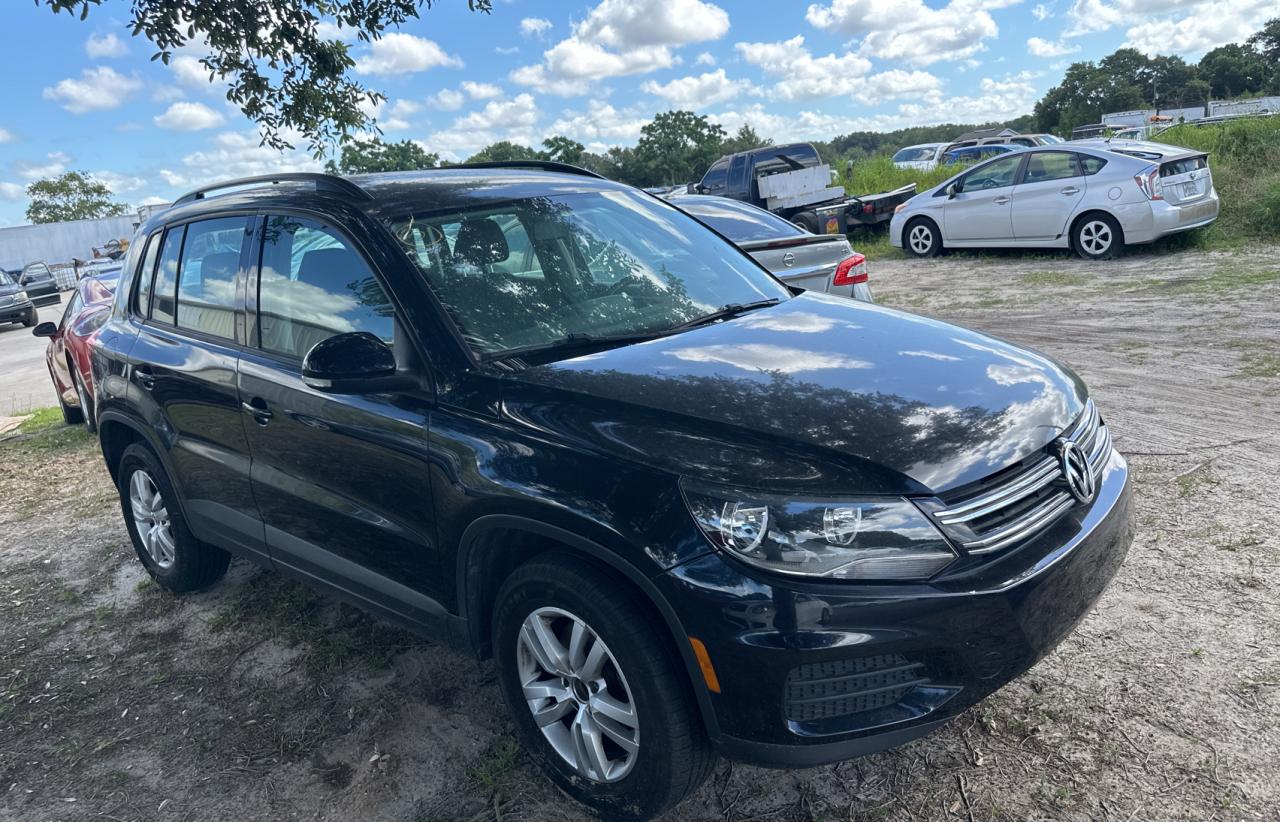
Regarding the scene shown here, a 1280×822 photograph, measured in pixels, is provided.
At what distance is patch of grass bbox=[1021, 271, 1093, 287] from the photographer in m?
11.2

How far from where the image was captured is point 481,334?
296cm

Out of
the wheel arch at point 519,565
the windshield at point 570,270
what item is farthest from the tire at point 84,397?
the wheel arch at point 519,565

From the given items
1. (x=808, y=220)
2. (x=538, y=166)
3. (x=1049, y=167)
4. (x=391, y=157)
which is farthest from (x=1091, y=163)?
(x=391, y=157)

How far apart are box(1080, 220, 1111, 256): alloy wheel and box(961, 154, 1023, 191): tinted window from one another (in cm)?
133

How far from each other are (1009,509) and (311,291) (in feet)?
8.13

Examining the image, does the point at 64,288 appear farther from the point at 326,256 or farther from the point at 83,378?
the point at 326,256

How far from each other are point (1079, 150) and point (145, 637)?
12.5 m

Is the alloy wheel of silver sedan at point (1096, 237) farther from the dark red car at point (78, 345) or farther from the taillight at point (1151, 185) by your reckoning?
the dark red car at point (78, 345)

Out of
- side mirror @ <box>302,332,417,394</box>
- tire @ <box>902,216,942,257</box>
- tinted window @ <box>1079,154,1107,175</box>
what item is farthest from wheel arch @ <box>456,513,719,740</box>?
tire @ <box>902,216,942,257</box>

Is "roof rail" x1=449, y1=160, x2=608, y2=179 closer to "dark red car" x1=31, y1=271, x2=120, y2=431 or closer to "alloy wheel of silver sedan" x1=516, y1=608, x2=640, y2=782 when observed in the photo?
"alloy wheel of silver sedan" x1=516, y1=608, x2=640, y2=782

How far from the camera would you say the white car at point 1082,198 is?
12.0 m

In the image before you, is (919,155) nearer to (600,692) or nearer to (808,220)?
(808,220)

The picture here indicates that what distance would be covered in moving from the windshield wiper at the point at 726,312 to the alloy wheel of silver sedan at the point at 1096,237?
10655 mm

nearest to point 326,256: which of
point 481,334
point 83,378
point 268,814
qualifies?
point 481,334
